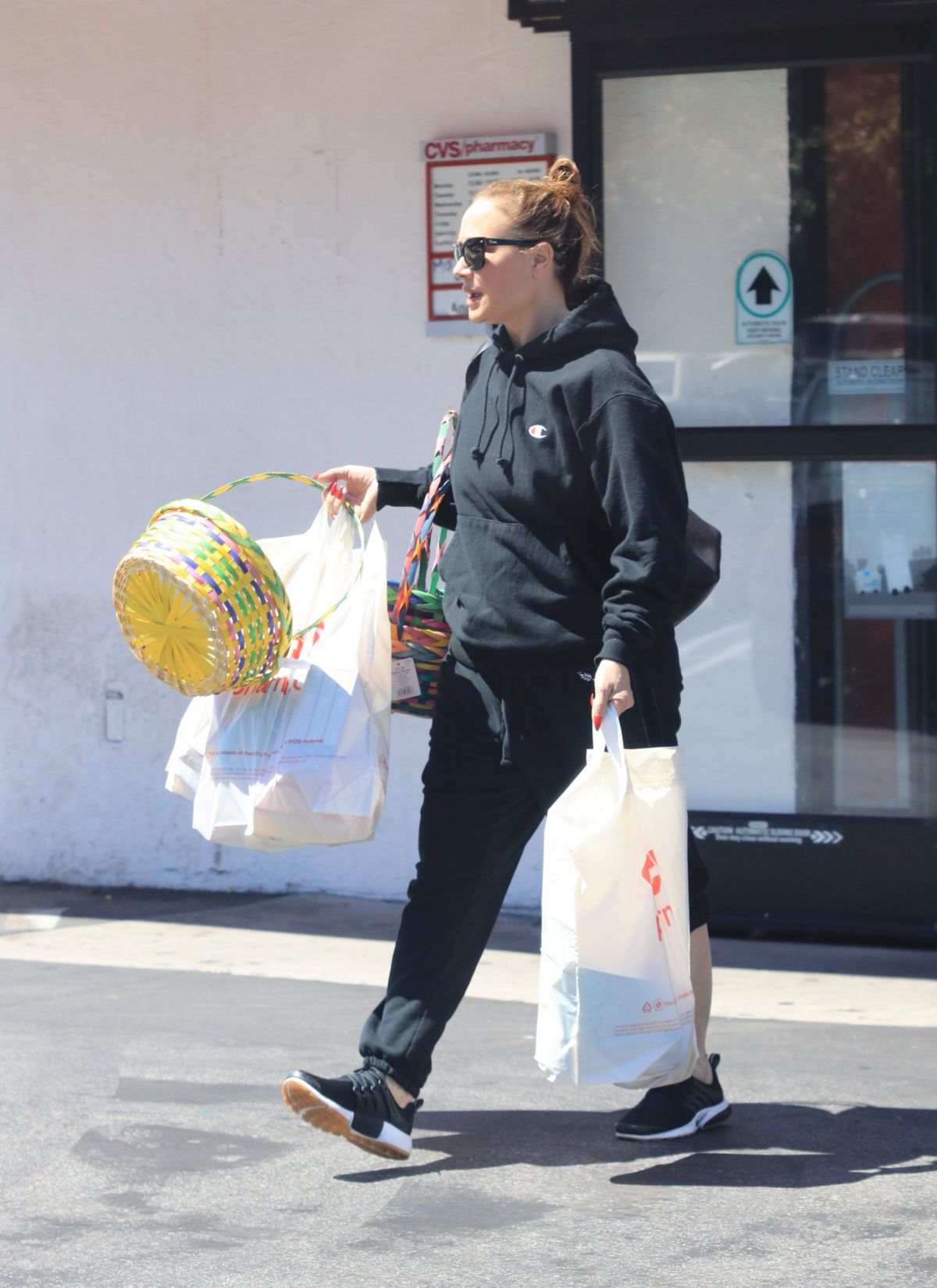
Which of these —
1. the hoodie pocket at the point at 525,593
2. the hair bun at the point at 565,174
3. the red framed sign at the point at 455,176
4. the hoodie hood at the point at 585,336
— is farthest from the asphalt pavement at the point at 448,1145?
the red framed sign at the point at 455,176

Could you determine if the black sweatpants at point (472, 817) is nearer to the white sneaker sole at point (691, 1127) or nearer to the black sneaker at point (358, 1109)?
the black sneaker at point (358, 1109)

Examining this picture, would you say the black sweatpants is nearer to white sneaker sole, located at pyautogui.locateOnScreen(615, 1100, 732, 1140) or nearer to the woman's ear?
white sneaker sole, located at pyautogui.locateOnScreen(615, 1100, 732, 1140)

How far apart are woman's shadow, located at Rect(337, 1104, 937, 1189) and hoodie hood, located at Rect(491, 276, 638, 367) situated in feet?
5.39

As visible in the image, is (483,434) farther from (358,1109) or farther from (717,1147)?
(717,1147)

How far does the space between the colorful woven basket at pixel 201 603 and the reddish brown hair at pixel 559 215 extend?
0.87m

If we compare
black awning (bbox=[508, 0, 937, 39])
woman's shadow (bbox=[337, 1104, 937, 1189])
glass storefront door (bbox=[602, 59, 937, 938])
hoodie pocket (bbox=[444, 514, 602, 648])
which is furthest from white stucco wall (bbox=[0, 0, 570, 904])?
hoodie pocket (bbox=[444, 514, 602, 648])

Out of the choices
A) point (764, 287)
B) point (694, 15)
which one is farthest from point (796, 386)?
point (694, 15)

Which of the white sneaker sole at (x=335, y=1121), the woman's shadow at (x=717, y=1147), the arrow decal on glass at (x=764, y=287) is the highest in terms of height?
the arrow decal on glass at (x=764, y=287)

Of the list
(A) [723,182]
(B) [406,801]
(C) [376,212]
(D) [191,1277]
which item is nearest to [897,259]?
(A) [723,182]

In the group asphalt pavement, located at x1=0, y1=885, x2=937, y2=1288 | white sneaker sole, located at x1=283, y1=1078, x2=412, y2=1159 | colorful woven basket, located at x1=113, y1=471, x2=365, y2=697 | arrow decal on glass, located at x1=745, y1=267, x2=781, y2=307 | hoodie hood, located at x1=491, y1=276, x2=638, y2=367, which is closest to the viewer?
asphalt pavement, located at x1=0, y1=885, x2=937, y2=1288

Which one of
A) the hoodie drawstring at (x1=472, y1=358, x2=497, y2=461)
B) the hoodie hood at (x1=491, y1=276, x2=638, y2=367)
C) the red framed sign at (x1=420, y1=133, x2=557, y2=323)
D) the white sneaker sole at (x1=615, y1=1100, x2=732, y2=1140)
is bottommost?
the white sneaker sole at (x1=615, y1=1100, x2=732, y2=1140)

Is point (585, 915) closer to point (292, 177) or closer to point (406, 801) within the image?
point (406, 801)

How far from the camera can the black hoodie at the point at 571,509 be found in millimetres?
3652

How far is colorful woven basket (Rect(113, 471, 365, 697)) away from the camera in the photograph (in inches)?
154
